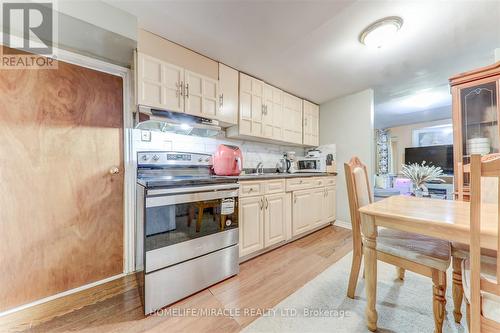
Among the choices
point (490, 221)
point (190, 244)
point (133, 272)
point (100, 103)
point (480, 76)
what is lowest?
point (133, 272)

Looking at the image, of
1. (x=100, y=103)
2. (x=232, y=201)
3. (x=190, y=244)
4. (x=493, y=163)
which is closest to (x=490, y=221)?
(x=493, y=163)

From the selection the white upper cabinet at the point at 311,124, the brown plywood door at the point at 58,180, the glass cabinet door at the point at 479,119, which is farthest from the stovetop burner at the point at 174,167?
the glass cabinet door at the point at 479,119

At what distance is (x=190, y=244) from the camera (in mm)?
1487

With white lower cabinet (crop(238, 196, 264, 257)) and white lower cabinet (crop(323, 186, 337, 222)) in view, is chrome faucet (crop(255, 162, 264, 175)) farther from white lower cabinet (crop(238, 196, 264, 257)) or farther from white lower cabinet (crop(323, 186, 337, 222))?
white lower cabinet (crop(323, 186, 337, 222))

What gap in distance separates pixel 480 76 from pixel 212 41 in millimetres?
2778

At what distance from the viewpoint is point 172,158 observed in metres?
1.94

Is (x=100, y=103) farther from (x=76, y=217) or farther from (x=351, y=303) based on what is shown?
(x=351, y=303)

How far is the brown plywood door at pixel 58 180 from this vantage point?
135cm

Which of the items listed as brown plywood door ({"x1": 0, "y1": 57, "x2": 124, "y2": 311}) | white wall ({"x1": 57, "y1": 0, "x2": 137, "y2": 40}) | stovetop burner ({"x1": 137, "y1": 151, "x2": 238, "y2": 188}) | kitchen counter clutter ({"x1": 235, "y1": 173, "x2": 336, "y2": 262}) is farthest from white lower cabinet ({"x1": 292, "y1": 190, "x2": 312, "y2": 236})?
white wall ({"x1": 57, "y1": 0, "x2": 137, "y2": 40})

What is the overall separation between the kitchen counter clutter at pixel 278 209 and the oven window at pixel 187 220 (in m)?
0.24

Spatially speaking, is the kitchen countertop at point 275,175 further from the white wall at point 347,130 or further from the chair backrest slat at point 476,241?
the chair backrest slat at point 476,241

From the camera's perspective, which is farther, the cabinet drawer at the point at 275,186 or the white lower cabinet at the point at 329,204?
the white lower cabinet at the point at 329,204

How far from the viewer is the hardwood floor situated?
1.22 meters

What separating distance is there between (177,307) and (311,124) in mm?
3169
